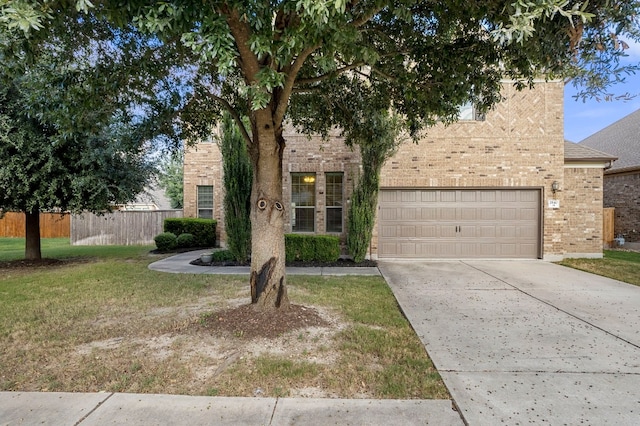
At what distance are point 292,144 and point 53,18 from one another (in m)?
8.10

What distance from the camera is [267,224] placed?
468 cm

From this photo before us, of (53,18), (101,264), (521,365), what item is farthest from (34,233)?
(521,365)

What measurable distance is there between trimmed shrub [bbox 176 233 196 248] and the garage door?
715 centimetres

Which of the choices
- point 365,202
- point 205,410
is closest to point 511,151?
point 365,202

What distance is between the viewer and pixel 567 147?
39.0 feet

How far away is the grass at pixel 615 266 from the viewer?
825 centimetres

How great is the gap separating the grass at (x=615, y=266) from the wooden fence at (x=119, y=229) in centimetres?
1666

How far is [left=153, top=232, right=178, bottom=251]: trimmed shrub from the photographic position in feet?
41.6

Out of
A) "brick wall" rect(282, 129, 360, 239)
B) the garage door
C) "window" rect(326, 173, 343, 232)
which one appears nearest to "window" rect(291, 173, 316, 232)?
"brick wall" rect(282, 129, 360, 239)

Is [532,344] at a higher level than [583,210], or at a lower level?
lower

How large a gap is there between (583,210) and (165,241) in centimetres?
1398

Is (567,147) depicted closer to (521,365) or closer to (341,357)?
(521,365)

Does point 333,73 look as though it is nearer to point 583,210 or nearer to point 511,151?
point 511,151

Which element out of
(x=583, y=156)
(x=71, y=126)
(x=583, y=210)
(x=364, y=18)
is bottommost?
(x=583, y=210)
